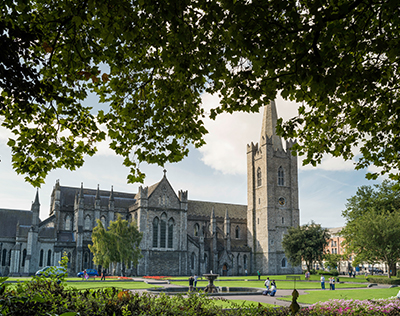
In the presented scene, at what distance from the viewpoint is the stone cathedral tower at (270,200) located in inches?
2569

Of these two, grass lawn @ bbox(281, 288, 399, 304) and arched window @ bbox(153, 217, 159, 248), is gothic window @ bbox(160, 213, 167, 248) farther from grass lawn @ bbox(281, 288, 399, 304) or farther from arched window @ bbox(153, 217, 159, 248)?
grass lawn @ bbox(281, 288, 399, 304)

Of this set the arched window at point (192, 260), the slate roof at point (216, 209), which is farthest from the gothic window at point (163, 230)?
the slate roof at point (216, 209)

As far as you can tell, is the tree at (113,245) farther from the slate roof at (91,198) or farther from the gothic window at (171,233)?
the slate roof at (91,198)

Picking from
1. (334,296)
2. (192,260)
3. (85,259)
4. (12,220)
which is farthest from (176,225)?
(334,296)

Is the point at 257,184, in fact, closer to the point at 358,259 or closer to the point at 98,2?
the point at 358,259

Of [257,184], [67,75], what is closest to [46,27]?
[67,75]

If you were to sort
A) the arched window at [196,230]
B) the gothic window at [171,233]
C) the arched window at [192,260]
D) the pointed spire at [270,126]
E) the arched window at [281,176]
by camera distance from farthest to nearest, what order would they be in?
the pointed spire at [270,126] < the arched window at [281,176] < the arched window at [196,230] < the arched window at [192,260] < the gothic window at [171,233]

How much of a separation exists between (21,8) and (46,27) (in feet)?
4.62

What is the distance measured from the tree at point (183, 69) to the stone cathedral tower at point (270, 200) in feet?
186

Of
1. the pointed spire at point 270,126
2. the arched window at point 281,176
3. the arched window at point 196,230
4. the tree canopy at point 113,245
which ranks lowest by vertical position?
the tree canopy at point 113,245

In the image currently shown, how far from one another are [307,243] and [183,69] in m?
51.7

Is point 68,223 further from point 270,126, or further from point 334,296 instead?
point 334,296

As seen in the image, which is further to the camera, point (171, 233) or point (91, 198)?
point (91, 198)

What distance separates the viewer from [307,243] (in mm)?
54406
